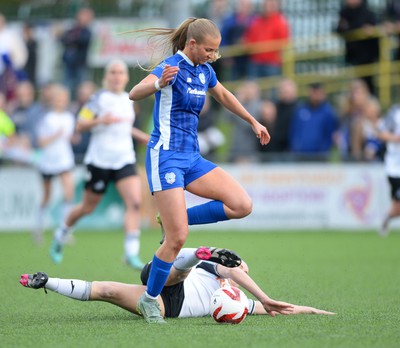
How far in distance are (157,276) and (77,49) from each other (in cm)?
1415

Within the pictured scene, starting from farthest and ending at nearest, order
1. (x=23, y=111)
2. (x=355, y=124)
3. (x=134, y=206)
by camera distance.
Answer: (x=23, y=111), (x=355, y=124), (x=134, y=206)

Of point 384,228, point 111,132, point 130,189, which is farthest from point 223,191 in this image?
point 384,228

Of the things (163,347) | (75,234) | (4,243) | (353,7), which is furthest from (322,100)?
(163,347)

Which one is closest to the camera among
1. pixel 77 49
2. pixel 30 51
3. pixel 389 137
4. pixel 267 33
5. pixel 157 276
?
pixel 157 276

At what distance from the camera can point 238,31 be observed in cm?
2045

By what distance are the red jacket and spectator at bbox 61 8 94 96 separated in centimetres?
340

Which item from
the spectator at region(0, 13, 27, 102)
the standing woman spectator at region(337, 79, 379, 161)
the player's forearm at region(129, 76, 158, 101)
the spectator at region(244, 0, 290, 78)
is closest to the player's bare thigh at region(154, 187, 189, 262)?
the player's forearm at region(129, 76, 158, 101)

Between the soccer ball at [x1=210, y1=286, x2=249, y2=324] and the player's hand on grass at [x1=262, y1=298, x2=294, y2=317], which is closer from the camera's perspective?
the soccer ball at [x1=210, y1=286, x2=249, y2=324]

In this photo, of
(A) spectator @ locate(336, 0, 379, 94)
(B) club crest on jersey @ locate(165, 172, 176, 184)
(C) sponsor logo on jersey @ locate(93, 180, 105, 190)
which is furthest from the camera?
(A) spectator @ locate(336, 0, 379, 94)

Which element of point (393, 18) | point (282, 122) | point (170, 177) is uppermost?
point (393, 18)

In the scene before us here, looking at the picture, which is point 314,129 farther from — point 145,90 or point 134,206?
point 145,90

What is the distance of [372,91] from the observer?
20.8m

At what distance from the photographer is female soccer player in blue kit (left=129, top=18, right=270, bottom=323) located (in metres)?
7.38

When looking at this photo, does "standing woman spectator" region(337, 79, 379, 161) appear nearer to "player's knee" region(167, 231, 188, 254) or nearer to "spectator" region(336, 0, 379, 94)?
"spectator" region(336, 0, 379, 94)
